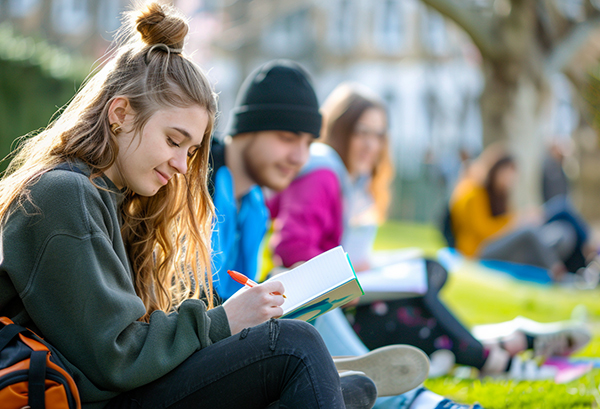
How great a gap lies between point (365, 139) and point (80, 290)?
2.48 m

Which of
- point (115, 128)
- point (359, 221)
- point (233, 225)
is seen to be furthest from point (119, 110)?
point (359, 221)

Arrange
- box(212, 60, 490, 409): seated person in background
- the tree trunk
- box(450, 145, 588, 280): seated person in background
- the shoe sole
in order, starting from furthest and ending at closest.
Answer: the tree trunk < box(450, 145, 588, 280): seated person in background < box(212, 60, 490, 409): seated person in background < the shoe sole

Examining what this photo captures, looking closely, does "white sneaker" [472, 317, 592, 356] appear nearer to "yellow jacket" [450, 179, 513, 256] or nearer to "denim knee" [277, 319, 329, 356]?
"denim knee" [277, 319, 329, 356]

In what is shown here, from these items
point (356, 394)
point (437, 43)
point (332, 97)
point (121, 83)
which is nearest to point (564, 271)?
point (332, 97)

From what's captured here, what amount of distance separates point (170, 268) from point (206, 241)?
0.14m

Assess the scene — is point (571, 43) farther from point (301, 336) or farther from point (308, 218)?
point (301, 336)

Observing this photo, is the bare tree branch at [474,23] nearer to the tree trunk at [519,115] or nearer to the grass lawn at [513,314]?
the tree trunk at [519,115]

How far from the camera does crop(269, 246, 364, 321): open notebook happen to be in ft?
5.36

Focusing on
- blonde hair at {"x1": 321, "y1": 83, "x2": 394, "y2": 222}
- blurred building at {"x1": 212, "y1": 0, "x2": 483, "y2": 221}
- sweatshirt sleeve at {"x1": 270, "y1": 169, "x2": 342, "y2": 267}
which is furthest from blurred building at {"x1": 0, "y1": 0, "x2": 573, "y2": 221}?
sweatshirt sleeve at {"x1": 270, "y1": 169, "x2": 342, "y2": 267}

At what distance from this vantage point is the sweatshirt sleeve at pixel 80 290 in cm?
131

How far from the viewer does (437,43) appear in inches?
1053

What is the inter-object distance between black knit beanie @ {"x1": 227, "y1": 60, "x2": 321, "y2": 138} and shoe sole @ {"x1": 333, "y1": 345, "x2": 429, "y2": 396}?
3.62ft

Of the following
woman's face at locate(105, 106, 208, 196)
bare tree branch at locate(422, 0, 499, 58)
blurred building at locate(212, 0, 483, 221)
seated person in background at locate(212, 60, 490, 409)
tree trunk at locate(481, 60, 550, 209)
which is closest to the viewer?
woman's face at locate(105, 106, 208, 196)

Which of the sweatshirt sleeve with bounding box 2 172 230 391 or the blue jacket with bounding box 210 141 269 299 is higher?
the sweatshirt sleeve with bounding box 2 172 230 391
